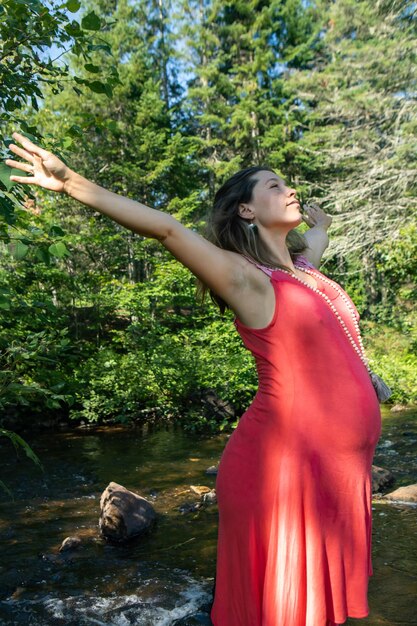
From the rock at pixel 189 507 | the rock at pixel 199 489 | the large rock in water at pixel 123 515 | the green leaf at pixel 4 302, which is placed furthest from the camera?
the rock at pixel 199 489

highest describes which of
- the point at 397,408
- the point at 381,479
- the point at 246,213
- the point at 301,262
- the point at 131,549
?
the point at 246,213

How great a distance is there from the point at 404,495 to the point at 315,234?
4.46 meters

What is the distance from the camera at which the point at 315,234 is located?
2.65 metres

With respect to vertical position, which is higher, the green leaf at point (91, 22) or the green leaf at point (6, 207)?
the green leaf at point (91, 22)

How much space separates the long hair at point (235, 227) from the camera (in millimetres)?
1851

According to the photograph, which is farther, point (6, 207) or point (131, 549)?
point (131, 549)

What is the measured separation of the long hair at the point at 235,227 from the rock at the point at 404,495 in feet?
16.4

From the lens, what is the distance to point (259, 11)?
24.0m

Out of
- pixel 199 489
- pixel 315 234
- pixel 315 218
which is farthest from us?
pixel 199 489

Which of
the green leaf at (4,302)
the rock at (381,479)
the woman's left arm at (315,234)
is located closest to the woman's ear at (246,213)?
the woman's left arm at (315,234)

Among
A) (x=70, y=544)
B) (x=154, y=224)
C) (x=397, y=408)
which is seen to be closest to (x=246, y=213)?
(x=154, y=224)

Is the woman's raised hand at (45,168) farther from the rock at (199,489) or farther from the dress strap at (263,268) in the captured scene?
the rock at (199,489)

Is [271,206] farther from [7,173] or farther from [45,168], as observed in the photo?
[7,173]

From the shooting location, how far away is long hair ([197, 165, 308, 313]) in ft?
6.07
